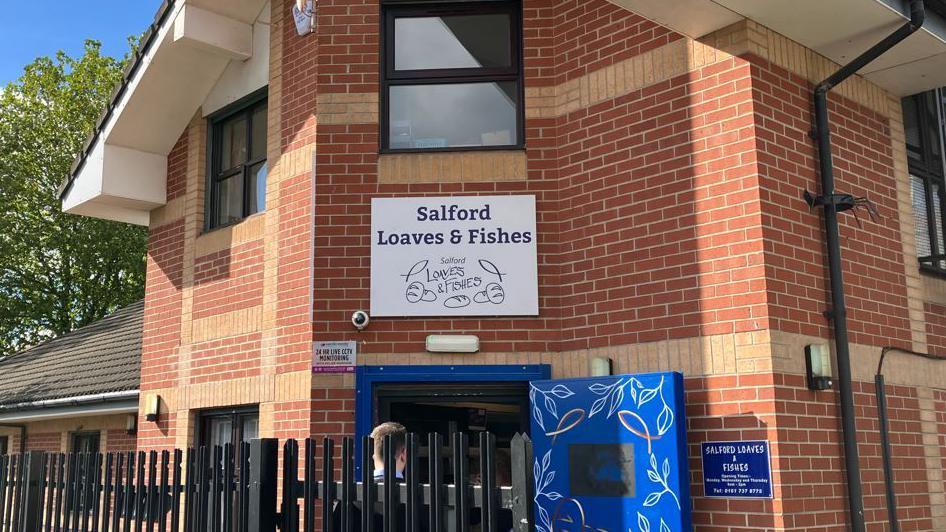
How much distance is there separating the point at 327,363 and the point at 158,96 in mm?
3848

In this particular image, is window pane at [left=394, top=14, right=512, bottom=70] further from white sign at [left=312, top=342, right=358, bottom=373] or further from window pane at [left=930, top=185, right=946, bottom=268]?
window pane at [left=930, top=185, right=946, bottom=268]

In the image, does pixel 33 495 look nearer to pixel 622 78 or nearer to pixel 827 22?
pixel 622 78

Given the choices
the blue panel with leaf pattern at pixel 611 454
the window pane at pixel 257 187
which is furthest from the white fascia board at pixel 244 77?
the blue panel with leaf pattern at pixel 611 454

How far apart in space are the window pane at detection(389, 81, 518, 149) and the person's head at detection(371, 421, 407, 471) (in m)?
3.38

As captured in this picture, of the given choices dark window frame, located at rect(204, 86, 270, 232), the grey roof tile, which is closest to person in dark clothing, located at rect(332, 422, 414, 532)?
dark window frame, located at rect(204, 86, 270, 232)

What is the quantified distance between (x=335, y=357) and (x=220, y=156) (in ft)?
11.0

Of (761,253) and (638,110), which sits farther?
(638,110)

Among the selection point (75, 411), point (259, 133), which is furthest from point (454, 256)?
point (75, 411)

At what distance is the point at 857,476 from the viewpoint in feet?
20.8

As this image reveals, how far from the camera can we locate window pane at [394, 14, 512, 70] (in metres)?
8.08

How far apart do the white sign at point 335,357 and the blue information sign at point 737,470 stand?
2773mm

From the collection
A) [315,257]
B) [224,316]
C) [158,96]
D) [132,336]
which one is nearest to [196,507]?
[315,257]

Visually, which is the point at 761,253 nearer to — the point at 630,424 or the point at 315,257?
the point at 630,424

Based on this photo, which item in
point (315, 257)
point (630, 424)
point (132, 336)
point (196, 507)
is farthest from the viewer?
point (132, 336)
